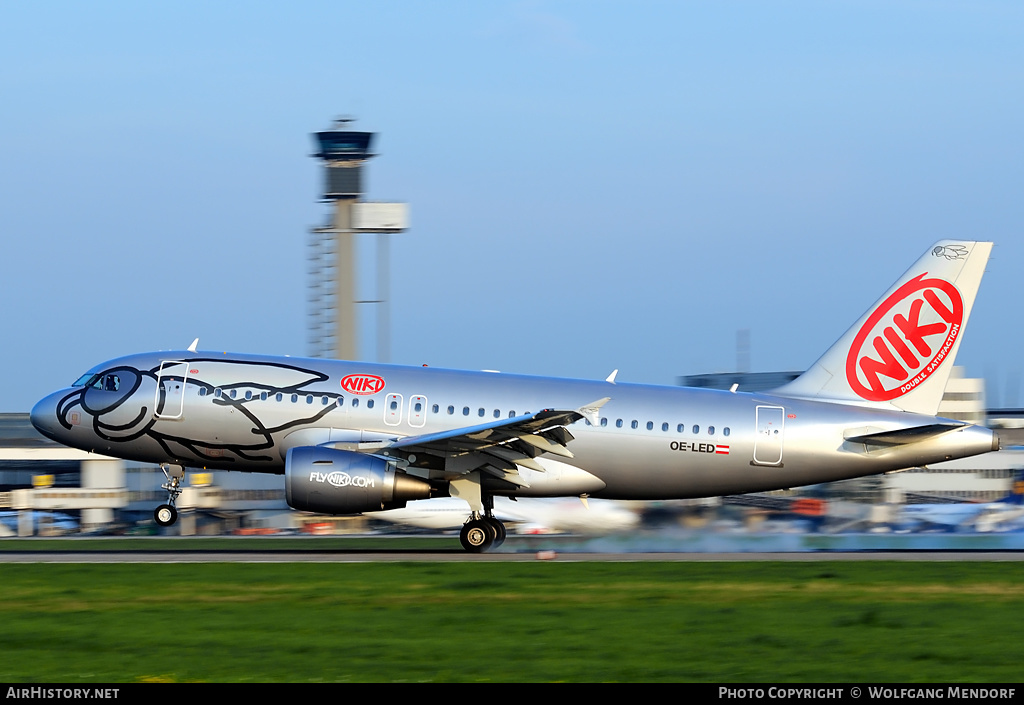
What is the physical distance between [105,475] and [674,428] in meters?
40.2

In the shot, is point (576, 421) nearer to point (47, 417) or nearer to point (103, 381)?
point (103, 381)

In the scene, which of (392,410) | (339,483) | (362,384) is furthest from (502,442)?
(362,384)

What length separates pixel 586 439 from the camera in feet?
88.2

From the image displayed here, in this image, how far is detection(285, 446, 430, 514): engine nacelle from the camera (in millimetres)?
24641

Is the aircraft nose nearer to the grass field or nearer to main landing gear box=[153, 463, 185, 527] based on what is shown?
main landing gear box=[153, 463, 185, 527]

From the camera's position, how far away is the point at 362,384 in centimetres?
2688

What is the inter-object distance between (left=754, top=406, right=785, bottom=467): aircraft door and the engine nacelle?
8.15 meters

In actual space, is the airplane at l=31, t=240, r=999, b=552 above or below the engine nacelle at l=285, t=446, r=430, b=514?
above

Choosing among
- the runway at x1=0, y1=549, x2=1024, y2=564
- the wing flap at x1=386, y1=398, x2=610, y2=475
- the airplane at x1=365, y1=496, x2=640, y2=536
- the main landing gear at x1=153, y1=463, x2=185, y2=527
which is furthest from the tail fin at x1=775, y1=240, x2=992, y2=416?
the main landing gear at x1=153, y1=463, x2=185, y2=527

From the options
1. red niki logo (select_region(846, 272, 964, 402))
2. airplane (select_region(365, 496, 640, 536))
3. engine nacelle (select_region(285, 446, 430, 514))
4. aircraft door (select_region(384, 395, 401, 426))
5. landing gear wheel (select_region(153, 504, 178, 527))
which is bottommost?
airplane (select_region(365, 496, 640, 536))

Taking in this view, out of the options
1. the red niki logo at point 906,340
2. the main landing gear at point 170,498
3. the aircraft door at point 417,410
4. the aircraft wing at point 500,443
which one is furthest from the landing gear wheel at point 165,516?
the red niki logo at point 906,340

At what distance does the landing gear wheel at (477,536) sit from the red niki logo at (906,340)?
9130 millimetres
